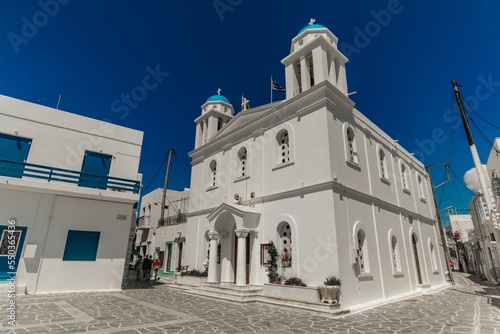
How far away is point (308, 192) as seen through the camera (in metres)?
11.1

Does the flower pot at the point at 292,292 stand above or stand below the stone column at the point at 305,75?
below

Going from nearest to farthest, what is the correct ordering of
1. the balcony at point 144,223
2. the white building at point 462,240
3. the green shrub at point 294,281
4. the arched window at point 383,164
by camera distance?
the green shrub at point 294,281 < the arched window at point 383,164 < the balcony at point 144,223 < the white building at point 462,240

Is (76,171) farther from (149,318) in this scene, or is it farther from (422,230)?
(422,230)

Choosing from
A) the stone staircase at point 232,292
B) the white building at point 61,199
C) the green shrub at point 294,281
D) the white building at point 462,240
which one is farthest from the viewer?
the white building at point 462,240

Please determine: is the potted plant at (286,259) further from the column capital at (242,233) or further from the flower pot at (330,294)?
the flower pot at (330,294)

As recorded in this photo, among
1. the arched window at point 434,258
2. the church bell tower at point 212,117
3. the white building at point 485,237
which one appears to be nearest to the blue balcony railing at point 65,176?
the church bell tower at point 212,117

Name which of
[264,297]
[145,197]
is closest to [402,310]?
[264,297]

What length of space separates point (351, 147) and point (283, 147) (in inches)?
125

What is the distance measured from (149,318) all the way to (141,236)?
24.1 meters

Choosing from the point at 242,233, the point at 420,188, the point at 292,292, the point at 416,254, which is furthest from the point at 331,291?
the point at 420,188

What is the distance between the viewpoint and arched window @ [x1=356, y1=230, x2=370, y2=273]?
11109 millimetres

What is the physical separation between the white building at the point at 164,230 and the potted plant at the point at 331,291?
11231 mm

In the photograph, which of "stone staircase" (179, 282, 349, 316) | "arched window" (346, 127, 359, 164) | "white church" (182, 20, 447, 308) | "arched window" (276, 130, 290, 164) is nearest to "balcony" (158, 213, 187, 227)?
"white church" (182, 20, 447, 308)

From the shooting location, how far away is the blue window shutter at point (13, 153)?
457 inches
